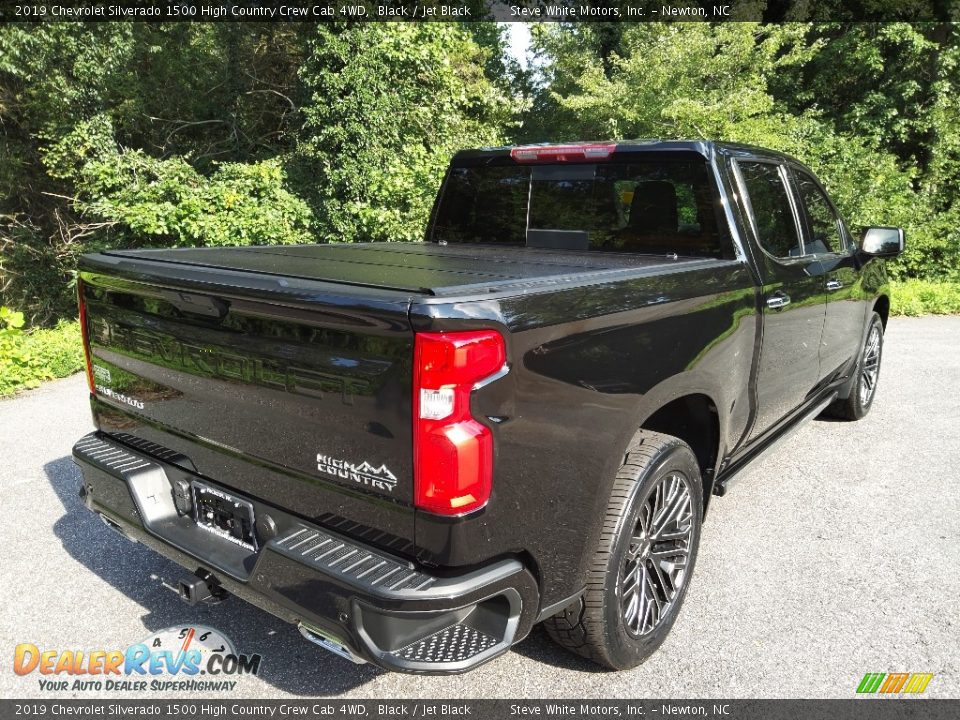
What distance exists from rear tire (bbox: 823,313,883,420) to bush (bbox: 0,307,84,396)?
6855mm

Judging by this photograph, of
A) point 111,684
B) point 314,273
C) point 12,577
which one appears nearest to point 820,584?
point 314,273

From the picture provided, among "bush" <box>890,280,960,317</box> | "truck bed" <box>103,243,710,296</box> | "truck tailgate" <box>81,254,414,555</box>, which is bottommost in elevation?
"bush" <box>890,280,960,317</box>

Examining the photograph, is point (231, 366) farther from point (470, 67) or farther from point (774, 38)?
point (470, 67)

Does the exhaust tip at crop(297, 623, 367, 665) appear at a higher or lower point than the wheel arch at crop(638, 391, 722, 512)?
lower

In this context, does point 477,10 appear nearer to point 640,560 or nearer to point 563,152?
point 563,152

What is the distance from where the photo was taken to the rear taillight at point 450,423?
184 centimetres

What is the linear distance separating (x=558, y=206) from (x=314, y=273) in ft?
5.68

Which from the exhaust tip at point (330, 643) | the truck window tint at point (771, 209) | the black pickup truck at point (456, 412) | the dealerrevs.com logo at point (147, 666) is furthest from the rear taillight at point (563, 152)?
the dealerrevs.com logo at point (147, 666)

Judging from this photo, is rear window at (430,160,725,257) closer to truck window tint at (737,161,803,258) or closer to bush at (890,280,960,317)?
truck window tint at (737,161,803,258)

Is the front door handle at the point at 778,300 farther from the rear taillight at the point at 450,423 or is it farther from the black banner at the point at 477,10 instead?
the black banner at the point at 477,10

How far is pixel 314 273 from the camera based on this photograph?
2412mm

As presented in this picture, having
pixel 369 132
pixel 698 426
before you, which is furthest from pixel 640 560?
pixel 369 132

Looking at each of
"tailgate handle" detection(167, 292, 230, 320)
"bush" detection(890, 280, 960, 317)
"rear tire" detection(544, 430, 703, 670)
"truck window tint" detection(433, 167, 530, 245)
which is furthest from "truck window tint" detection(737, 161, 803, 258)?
"bush" detection(890, 280, 960, 317)

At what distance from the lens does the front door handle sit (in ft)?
10.9
